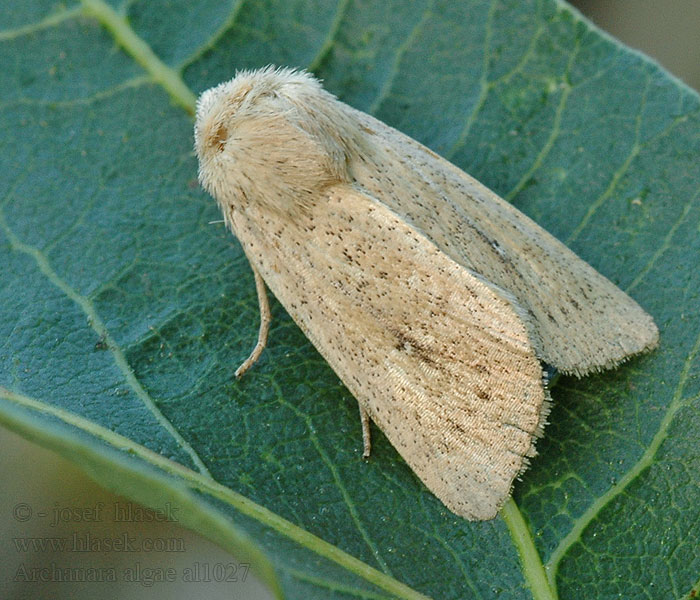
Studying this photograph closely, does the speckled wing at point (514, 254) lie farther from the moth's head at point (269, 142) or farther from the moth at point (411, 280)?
the moth's head at point (269, 142)

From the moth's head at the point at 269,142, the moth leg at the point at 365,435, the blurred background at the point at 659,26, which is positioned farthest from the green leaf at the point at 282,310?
the blurred background at the point at 659,26

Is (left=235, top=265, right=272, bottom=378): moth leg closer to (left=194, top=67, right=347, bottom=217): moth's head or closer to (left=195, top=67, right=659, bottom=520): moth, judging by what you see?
(left=195, top=67, right=659, bottom=520): moth

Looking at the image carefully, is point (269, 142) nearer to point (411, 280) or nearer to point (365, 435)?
point (411, 280)

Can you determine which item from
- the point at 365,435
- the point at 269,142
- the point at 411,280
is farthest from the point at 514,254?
the point at 269,142

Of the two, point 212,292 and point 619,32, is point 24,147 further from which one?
point 619,32

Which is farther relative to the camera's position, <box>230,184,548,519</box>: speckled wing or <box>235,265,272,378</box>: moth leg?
<box>235,265,272,378</box>: moth leg

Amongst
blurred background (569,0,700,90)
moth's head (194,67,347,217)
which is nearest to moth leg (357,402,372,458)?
moth's head (194,67,347,217)

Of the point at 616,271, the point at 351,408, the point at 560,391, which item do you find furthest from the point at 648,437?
the point at 351,408
